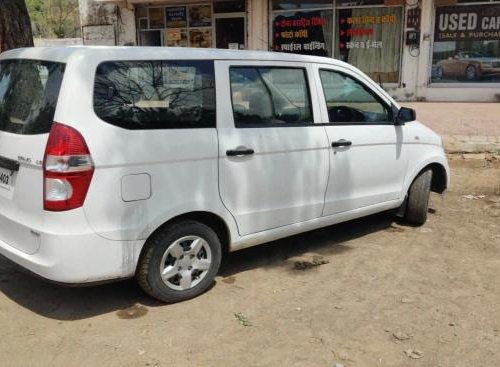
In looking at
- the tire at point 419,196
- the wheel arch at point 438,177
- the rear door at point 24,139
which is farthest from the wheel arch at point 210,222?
the wheel arch at point 438,177

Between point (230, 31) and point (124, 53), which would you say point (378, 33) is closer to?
point (230, 31)

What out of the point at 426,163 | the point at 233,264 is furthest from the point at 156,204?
the point at 426,163

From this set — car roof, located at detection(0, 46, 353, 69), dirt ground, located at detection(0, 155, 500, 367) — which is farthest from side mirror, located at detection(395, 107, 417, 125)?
car roof, located at detection(0, 46, 353, 69)

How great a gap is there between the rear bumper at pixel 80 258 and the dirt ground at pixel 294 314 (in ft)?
1.13

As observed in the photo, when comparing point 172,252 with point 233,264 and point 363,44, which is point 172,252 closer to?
point 233,264

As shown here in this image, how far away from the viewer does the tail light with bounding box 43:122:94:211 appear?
3.37m

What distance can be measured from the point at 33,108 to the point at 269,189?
5.87 ft

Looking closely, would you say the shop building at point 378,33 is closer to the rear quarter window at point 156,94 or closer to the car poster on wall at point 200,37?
the car poster on wall at point 200,37

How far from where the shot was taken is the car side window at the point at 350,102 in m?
4.79

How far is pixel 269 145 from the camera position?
4.29 metres

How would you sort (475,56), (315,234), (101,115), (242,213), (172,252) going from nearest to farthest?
(101,115)
(172,252)
(242,213)
(315,234)
(475,56)

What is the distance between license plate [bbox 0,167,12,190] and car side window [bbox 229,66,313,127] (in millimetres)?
1598

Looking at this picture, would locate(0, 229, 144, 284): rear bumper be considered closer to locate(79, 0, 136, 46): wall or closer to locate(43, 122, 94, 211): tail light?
locate(43, 122, 94, 211): tail light

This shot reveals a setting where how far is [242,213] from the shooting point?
13.9ft
